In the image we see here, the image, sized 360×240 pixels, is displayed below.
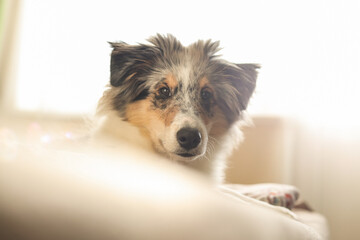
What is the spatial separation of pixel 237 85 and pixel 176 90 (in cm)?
33

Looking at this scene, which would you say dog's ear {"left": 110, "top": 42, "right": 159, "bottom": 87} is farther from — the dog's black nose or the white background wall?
the white background wall

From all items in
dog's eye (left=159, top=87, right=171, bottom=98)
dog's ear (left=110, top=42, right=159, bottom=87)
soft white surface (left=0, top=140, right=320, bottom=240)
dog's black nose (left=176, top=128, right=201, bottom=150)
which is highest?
dog's ear (left=110, top=42, right=159, bottom=87)

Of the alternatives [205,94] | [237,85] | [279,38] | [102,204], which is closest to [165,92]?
[205,94]

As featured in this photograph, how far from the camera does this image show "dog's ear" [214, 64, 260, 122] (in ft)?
5.22

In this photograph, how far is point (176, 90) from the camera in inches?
57.3

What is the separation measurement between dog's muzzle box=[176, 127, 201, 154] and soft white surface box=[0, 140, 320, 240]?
0.84 meters

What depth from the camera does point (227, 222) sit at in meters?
0.41

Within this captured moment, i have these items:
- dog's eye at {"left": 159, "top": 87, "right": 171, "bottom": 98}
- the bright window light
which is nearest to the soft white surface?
dog's eye at {"left": 159, "top": 87, "right": 171, "bottom": 98}

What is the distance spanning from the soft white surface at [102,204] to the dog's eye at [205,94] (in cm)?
107

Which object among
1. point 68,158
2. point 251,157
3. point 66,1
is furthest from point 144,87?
point 66,1

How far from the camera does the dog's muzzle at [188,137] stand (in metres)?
1.29

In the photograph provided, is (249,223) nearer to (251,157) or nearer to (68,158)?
(68,158)

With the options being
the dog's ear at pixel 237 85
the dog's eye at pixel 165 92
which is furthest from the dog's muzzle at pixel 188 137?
the dog's ear at pixel 237 85

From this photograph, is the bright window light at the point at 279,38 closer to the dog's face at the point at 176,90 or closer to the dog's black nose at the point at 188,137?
the dog's face at the point at 176,90
